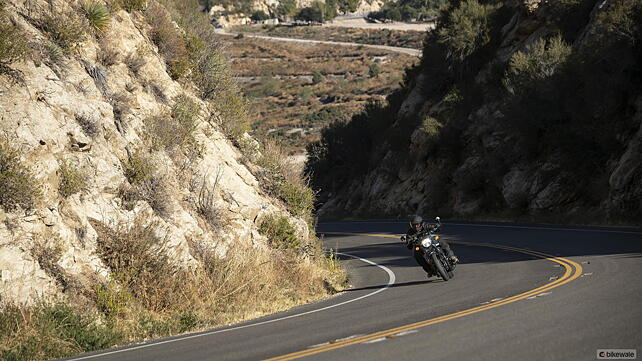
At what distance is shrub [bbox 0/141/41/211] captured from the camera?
36.6ft

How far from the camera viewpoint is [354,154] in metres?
50.2

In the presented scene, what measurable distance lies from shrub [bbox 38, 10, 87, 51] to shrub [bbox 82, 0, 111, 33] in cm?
106

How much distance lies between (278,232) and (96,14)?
25.3ft

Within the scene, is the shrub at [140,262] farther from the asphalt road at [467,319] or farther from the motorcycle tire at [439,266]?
the motorcycle tire at [439,266]

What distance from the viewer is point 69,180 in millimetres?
12391

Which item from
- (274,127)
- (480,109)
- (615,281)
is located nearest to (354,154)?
(480,109)

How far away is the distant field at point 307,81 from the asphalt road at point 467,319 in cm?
5332

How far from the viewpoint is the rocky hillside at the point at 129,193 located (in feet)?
36.0

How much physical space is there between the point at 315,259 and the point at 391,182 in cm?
2495

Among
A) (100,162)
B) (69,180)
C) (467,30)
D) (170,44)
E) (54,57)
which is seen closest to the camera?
(69,180)

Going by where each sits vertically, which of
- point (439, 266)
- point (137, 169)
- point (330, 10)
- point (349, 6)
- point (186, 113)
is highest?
point (349, 6)

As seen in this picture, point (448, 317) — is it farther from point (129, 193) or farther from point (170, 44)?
point (170, 44)

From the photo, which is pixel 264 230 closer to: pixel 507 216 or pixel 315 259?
pixel 315 259

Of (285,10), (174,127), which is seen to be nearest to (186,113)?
(174,127)
